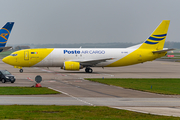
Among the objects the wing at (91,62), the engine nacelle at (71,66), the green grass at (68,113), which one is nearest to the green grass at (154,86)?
the green grass at (68,113)

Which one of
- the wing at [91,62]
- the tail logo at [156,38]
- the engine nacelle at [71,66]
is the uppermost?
the tail logo at [156,38]

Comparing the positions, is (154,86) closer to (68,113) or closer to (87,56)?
(68,113)

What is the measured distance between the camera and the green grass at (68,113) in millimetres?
15000

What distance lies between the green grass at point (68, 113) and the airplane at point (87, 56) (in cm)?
2948

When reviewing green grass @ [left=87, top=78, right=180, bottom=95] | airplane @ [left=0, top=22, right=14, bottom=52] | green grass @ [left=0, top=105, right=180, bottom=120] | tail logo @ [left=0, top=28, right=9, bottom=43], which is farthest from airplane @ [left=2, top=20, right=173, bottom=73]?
green grass @ [left=0, top=105, right=180, bottom=120]

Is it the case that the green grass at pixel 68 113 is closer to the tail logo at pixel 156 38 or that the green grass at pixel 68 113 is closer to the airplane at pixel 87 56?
the airplane at pixel 87 56

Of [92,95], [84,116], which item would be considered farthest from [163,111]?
[92,95]

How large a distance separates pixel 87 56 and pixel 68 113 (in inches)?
1333

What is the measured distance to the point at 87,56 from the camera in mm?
49781

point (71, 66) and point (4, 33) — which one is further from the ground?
point (4, 33)

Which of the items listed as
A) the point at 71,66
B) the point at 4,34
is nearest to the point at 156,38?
the point at 71,66

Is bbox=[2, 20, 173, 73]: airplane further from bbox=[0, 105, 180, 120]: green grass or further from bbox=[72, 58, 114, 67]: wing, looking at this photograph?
bbox=[0, 105, 180, 120]: green grass

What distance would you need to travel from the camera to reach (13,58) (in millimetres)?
48281

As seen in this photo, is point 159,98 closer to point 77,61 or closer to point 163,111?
point 163,111
